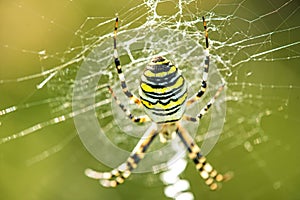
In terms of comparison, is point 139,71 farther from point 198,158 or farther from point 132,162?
point 198,158

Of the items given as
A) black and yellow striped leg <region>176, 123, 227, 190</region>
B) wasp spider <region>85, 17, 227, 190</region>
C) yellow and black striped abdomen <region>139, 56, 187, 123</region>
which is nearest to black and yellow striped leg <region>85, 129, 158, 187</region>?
wasp spider <region>85, 17, 227, 190</region>

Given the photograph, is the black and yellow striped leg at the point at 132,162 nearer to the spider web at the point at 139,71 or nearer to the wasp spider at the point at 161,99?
the wasp spider at the point at 161,99

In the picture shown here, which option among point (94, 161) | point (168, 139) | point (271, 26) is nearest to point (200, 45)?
point (168, 139)

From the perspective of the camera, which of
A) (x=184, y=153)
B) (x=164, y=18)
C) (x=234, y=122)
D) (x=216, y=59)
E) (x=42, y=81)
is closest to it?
(x=164, y=18)

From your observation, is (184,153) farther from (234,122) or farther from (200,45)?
(200,45)

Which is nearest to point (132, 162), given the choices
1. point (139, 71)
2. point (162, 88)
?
point (139, 71)

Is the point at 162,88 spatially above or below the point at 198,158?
above

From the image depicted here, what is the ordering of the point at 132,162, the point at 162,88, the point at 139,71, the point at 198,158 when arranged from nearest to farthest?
1. the point at 162,88
2. the point at 139,71
3. the point at 132,162
4. the point at 198,158
